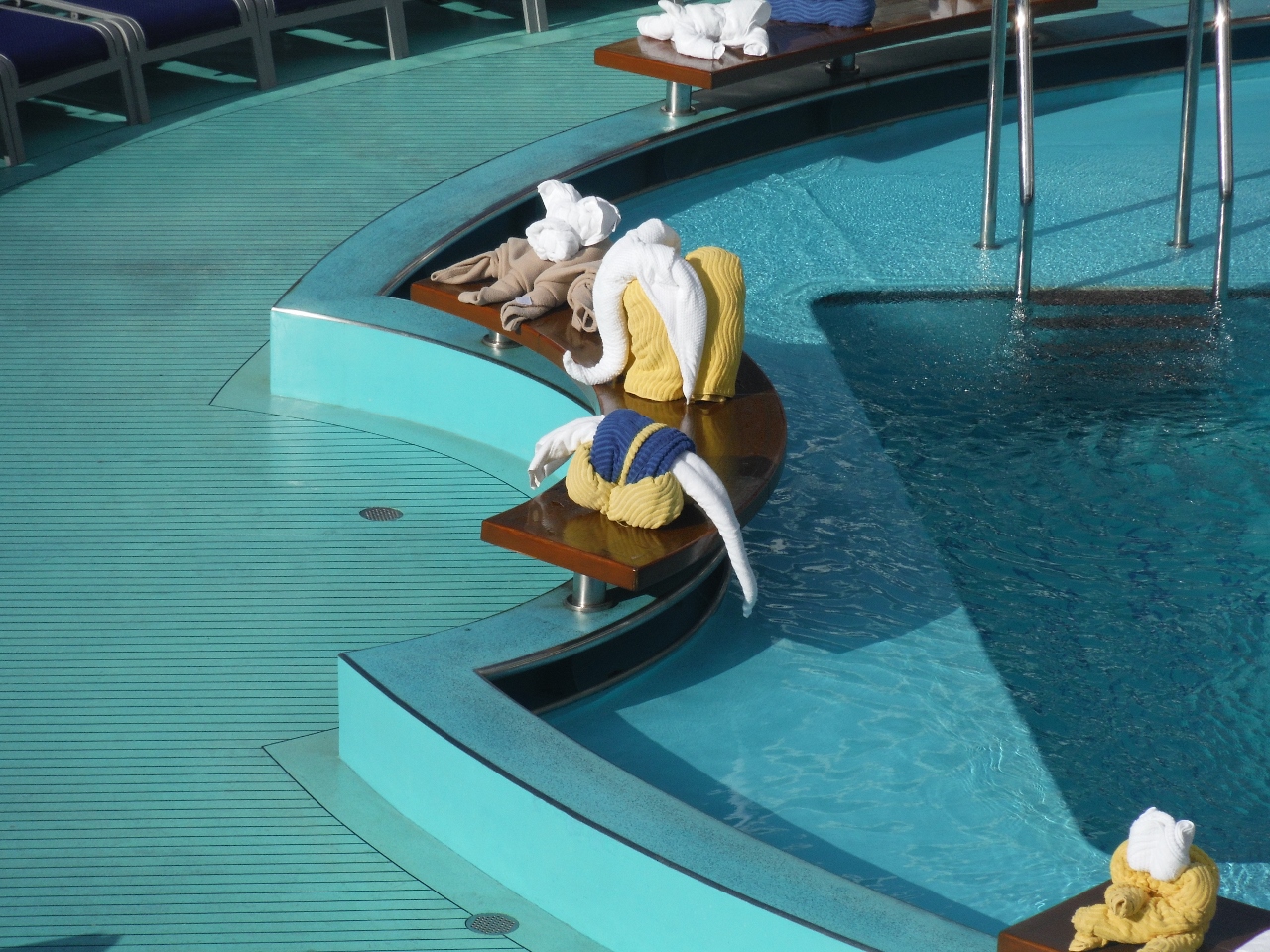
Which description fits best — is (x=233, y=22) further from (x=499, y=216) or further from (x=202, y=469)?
(x=202, y=469)

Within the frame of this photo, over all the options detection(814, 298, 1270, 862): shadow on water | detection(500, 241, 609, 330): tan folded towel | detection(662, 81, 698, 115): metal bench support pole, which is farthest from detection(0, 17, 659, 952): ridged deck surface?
detection(814, 298, 1270, 862): shadow on water

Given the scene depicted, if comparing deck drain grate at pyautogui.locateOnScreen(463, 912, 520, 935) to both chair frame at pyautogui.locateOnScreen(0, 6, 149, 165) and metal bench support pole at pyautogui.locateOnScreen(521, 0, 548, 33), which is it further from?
metal bench support pole at pyautogui.locateOnScreen(521, 0, 548, 33)

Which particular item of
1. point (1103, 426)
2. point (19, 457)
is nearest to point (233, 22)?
point (19, 457)

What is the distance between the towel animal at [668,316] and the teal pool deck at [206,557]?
0.66 m

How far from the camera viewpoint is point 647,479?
364 centimetres

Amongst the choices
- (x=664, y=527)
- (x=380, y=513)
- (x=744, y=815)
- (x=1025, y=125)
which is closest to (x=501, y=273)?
(x=380, y=513)

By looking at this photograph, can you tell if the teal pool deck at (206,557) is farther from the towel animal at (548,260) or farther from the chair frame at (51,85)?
the towel animal at (548,260)

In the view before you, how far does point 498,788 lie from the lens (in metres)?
3.17

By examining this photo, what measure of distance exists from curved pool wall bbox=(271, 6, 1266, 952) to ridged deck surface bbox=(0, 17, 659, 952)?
19cm

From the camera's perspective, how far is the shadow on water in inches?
142

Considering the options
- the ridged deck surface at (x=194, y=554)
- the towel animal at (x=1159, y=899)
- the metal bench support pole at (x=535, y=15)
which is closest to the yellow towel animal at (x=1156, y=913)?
the towel animal at (x=1159, y=899)

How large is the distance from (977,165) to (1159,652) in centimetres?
396

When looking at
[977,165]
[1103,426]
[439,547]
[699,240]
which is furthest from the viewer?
[977,165]

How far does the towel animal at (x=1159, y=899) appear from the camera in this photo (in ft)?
7.79
